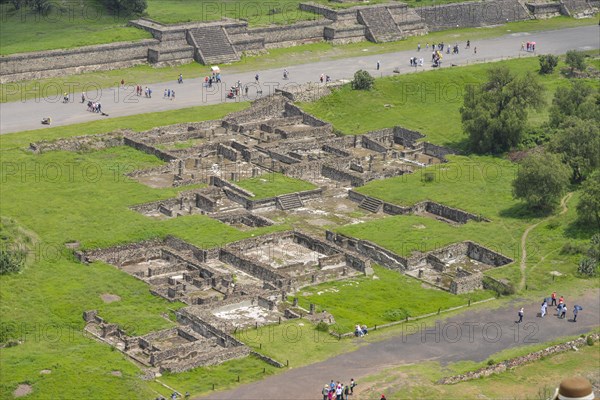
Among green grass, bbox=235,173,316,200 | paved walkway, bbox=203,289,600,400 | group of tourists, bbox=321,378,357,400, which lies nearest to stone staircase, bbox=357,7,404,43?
green grass, bbox=235,173,316,200

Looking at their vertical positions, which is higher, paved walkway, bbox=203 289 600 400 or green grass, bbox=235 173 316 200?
green grass, bbox=235 173 316 200

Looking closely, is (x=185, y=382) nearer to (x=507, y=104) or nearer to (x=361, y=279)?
(x=361, y=279)

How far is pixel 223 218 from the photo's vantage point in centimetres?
10306

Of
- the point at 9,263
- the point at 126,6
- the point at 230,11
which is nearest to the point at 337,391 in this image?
the point at 9,263

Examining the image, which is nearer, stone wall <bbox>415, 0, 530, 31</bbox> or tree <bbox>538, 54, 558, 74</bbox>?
tree <bbox>538, 54, 558, 74</bbox>

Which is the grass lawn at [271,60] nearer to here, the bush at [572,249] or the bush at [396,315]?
the bush at [572,249]

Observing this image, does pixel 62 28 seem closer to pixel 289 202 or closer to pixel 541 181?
pixel 289 202

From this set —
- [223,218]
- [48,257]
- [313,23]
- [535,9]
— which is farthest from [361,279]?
[535,9]

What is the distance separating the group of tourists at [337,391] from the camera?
72.2m

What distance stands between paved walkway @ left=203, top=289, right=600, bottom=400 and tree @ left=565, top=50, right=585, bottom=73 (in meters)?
55.9

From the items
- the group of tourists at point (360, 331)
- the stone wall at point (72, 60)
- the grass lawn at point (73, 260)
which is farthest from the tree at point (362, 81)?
the group of tourists at point (360, 331)

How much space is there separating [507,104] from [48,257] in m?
47.0

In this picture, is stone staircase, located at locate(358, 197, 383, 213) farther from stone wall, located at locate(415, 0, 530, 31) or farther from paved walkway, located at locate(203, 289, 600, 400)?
stone wall, located at locate(415, 0, 530, 31)

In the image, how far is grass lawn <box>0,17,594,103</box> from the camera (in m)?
130
